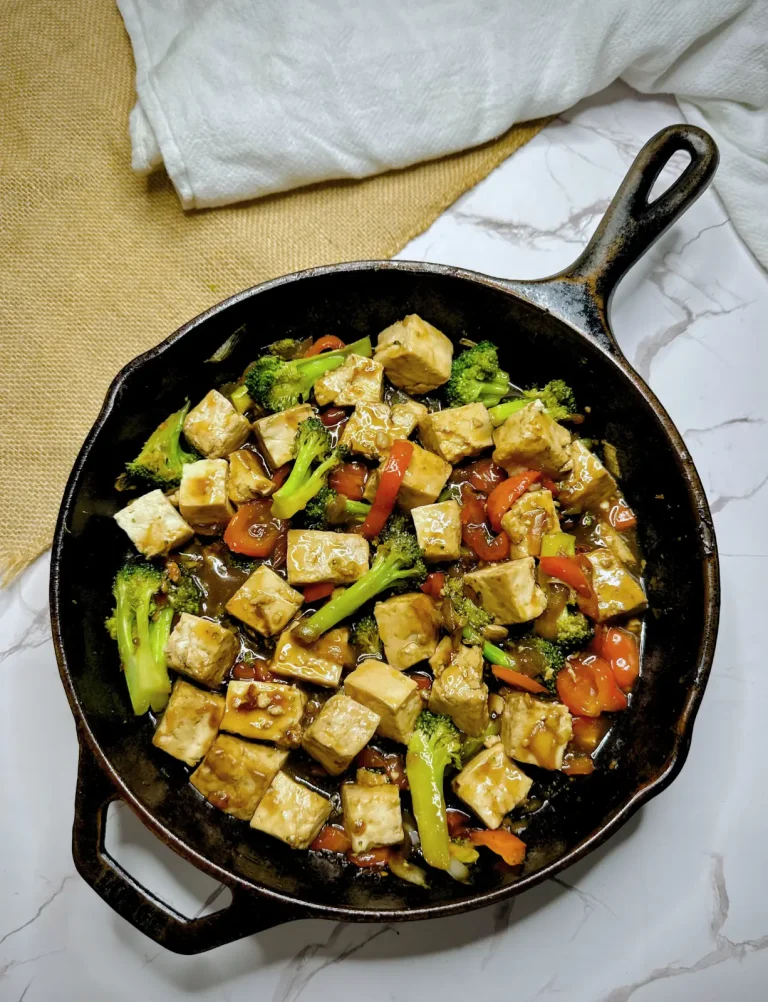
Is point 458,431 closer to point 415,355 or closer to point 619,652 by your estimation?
point 415,355

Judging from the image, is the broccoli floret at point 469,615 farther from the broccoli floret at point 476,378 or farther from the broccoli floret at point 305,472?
the broccoli floret at point 476,378

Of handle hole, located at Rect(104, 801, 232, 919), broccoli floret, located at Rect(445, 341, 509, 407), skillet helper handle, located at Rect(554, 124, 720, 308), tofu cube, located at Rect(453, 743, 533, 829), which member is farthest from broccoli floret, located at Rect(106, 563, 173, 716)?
skillet helper handle, located at Rect(554, 124, 720, 308)

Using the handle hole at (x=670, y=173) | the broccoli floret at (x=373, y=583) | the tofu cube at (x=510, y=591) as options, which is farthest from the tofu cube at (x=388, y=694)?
the handle hole at (x=670, y=173)

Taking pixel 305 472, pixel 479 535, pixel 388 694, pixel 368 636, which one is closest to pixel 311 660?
pixel 368 636

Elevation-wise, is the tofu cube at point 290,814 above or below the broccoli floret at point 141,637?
below

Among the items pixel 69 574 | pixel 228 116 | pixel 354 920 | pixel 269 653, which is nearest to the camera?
pixel 354 920

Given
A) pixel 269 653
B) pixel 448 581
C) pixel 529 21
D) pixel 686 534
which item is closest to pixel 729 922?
pixel 686 534

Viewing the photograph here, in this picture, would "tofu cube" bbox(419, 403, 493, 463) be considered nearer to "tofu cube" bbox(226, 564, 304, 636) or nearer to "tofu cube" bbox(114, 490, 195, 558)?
"tofu cube" bbox(226, 564, 304, 636)

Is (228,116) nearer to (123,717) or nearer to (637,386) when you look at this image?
(637,386)
